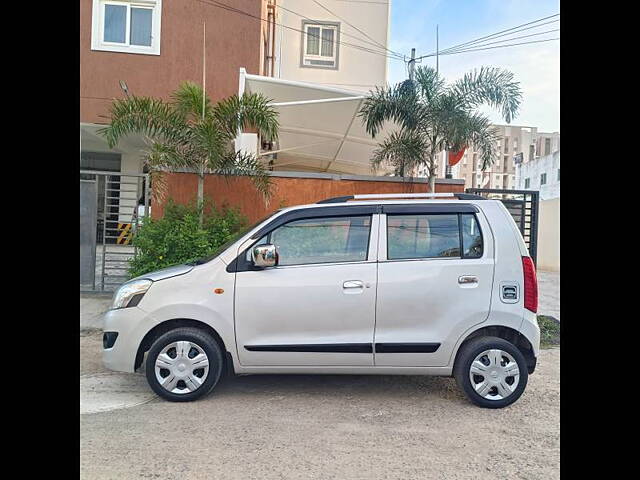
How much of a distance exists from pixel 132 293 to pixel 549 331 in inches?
247

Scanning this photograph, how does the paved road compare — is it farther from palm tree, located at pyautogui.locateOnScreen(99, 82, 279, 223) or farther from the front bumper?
palm tree, located at pyautogui.locateOnScreen(99, 82, 279, 223)

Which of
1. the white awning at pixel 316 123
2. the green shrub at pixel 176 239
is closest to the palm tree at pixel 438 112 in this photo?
the white awning at pixel 316 123

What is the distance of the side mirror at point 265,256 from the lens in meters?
4.51

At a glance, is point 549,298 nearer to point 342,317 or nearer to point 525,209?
point 525,209

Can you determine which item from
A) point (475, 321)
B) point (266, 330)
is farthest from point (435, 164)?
point (266, 330)

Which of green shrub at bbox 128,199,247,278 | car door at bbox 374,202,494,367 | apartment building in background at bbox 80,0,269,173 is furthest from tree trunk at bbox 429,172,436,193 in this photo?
apartment building in background at bbox 80,0,269,173

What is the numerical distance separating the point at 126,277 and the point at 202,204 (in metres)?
2.17

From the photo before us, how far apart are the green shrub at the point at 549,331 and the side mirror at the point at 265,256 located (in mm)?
4767

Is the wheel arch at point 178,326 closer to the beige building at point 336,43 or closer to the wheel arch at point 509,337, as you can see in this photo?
the wheel arch at point 509,337

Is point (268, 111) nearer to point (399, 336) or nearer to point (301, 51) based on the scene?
point (399, 336)

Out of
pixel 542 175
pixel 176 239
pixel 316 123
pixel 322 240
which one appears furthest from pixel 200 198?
pixel 542 175

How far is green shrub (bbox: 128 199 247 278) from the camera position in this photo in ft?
25.2

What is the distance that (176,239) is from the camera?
302 inches

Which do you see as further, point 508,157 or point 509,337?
point 508,157
